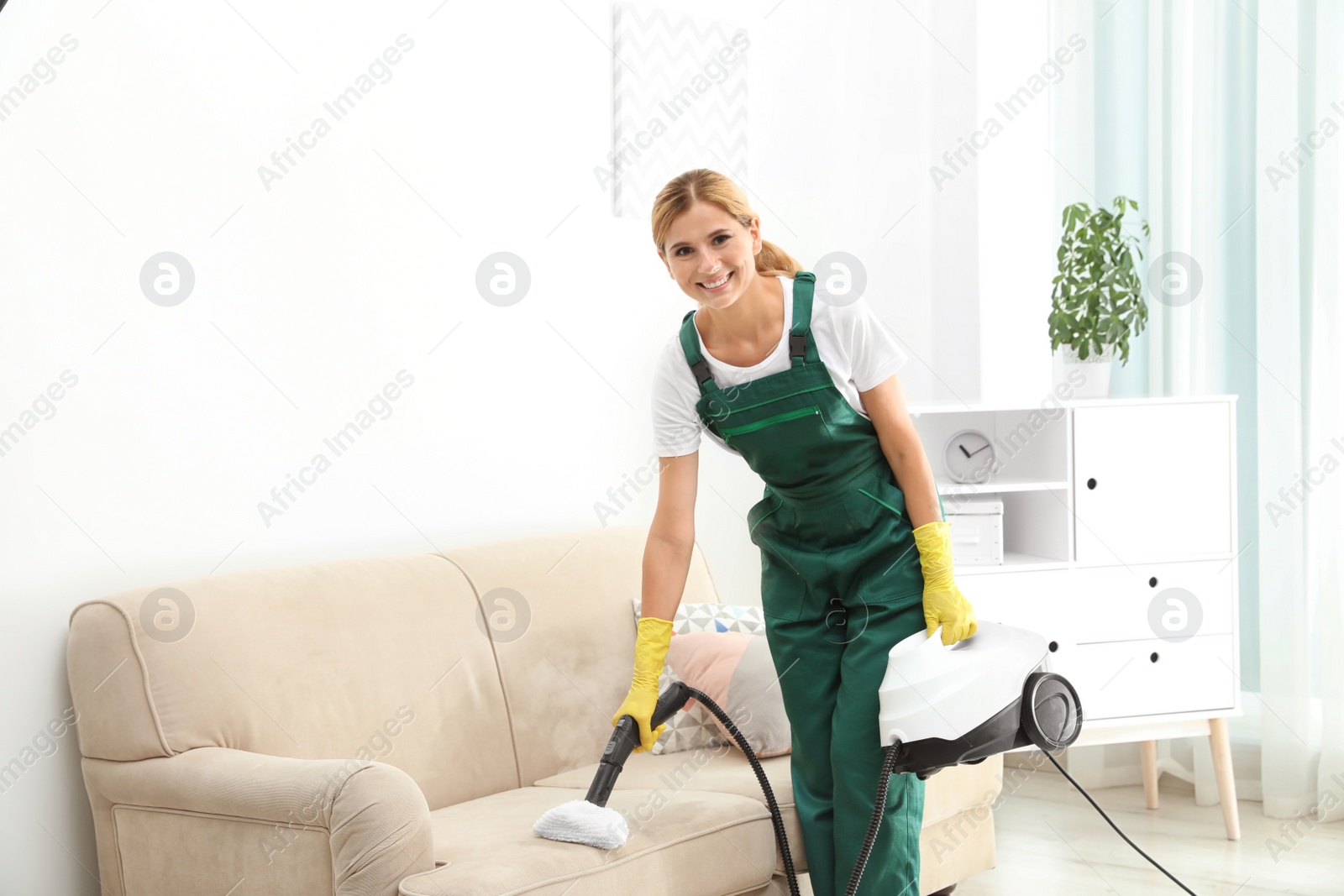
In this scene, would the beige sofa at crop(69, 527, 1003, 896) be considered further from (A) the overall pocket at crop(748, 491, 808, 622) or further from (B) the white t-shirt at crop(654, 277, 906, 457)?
(B) the white t-shirt at crop(654, 277, 906, 457)

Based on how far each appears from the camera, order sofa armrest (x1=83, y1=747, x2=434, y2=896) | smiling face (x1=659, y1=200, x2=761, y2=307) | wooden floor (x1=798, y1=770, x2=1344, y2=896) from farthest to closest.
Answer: wooden floor (x1=798, y1=770, x2=1344, y2=896) < smiling face (x1=659, y1=200, x2=761, y2=307) < sofa armrest (x1=83, y1=747, x2=434, y2=896)

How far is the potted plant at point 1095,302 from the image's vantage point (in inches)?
123

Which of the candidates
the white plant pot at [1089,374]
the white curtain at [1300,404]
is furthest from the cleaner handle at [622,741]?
the white curtain at [1300,404]

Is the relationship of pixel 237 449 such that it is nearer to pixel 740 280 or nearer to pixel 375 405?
pixel 375 405

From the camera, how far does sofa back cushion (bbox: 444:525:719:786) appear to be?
→ 7.98ft

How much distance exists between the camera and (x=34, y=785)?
6.64 feet

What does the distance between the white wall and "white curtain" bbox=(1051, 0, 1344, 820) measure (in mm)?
365

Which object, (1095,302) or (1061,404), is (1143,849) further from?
(1095,302)

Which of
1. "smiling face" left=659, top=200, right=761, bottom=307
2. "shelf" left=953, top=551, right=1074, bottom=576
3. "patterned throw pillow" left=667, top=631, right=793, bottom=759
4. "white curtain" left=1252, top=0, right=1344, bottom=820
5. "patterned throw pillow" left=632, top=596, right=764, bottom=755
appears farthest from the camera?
"white curtain" left=1252, top=0, right=1344, bottom=820

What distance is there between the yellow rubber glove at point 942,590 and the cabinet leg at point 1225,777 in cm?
159

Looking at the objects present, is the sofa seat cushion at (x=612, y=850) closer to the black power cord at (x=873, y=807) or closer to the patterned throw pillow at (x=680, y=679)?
the black power cord at (x=873, y=807)

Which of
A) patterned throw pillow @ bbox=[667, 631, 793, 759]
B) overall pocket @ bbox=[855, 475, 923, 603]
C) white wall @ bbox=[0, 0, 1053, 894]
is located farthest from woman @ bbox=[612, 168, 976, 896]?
white wall @ bbox=[0, 0, 1053, 894]

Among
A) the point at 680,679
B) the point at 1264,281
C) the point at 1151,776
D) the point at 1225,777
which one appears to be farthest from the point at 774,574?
the point at 1264,281

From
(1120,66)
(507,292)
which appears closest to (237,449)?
(507,292)
